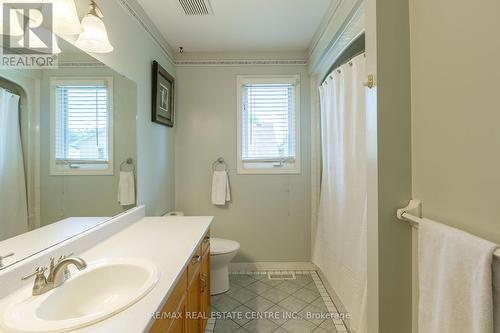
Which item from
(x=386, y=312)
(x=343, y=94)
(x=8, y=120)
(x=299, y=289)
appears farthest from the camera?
(x=299, y=289)

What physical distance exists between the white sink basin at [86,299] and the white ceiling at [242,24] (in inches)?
72.6

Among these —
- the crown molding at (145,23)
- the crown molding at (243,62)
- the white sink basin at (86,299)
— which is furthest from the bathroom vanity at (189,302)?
the crown molding at (243,62)

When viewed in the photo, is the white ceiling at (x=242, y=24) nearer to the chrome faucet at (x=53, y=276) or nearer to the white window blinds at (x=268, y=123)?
the white window blinds at (x=268, y=123)

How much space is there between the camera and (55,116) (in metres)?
1.09

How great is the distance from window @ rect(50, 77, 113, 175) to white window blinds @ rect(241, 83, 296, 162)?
4.77ft

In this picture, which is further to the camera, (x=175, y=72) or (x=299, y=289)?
(x=175, y=72)

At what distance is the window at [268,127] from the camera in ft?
8.73

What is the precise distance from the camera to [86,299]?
1.00 metres

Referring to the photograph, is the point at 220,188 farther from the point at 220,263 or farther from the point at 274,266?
the point at 274,266

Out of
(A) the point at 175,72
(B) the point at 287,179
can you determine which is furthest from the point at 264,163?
(A) the point at 175,72

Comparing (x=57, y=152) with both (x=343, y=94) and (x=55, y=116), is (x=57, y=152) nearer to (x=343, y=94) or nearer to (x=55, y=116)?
(x=55, y=116)

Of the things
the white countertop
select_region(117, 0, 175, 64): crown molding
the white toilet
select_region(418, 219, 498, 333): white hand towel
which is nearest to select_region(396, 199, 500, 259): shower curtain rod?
select_region(418, 219, 498, 333): white hand towel

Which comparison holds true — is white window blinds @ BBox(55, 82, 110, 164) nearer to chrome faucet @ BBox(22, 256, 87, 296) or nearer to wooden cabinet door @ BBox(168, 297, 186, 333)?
chrome faucet @ BBox(22, 256, 87, 296)

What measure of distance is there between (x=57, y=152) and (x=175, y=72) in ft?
6.00
